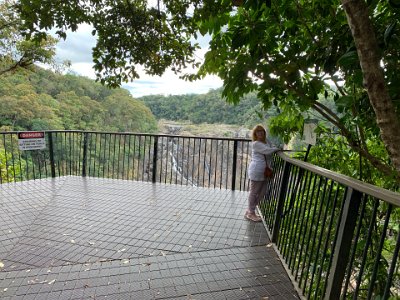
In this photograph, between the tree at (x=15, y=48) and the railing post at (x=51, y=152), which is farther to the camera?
the tree at (x=15, y=48)

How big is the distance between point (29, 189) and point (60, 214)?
5.88ft

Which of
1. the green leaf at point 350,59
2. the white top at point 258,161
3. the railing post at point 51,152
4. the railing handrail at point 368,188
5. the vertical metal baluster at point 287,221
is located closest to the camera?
the railing handrail at point 368,188

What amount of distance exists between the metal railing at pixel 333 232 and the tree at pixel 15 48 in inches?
369

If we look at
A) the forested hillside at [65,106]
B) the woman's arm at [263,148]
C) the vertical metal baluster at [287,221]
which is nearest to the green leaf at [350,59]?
the vertical metal baluster at [287,221]

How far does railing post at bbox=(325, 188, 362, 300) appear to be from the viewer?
185 cm

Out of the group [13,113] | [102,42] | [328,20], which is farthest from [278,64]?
[13,113]

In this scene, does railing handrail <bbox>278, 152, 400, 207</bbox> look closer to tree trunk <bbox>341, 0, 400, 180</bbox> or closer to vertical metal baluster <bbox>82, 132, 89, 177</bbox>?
tree trunk <bbox>341, 0, 400, 180</bbox>

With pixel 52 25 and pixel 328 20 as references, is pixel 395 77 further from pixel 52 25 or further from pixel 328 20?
pixel 52 25

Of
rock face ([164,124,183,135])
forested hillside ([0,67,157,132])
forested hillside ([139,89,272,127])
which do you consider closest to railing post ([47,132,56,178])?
forested hillside ([139,89,272,127])

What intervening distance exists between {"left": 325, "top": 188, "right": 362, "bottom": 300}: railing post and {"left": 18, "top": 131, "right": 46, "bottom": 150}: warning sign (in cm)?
620

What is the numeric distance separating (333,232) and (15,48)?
37.9ft

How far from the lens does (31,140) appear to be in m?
6.26

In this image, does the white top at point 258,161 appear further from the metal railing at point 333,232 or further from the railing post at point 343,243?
the railing post at point 343,243

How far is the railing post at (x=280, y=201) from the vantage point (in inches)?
134
